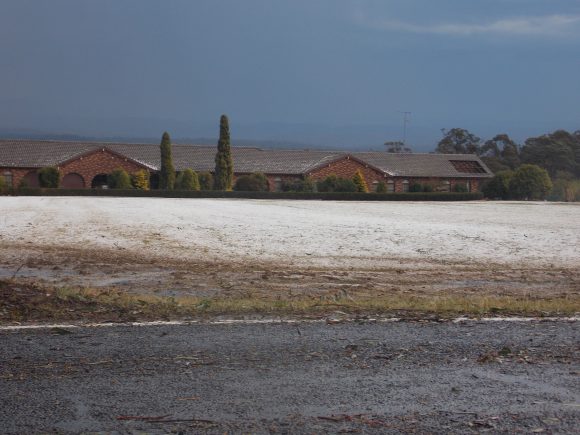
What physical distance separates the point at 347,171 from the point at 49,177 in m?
32.7

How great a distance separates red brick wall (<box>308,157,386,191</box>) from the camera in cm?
8444

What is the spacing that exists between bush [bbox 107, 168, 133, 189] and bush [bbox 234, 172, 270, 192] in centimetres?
1032

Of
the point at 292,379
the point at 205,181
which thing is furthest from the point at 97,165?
the point at 292,379

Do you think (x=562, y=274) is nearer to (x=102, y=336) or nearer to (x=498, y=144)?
(x=102, y=336)

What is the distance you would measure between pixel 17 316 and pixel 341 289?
17.5ft

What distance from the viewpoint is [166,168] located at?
242ft

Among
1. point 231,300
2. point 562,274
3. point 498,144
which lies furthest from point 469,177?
point 231,300

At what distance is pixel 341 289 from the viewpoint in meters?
12.1

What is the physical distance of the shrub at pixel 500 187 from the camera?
76.9 meters

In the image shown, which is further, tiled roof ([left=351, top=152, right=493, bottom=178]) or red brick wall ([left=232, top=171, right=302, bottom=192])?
tiled roof ([left=351, top=152, right=493, bottom=178])

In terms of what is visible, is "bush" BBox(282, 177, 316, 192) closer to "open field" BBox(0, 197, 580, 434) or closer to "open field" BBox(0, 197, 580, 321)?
"open field" BBox(0, 197, 580, 321)

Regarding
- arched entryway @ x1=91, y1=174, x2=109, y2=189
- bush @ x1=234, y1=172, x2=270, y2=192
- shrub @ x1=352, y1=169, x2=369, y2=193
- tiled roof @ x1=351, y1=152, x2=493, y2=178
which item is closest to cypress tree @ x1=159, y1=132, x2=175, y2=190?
bush @ x1=234, y1=172, x2=270, y2=192

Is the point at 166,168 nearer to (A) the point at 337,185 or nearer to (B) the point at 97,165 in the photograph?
(B) the point at 97,165

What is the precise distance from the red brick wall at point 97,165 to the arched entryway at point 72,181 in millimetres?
336
